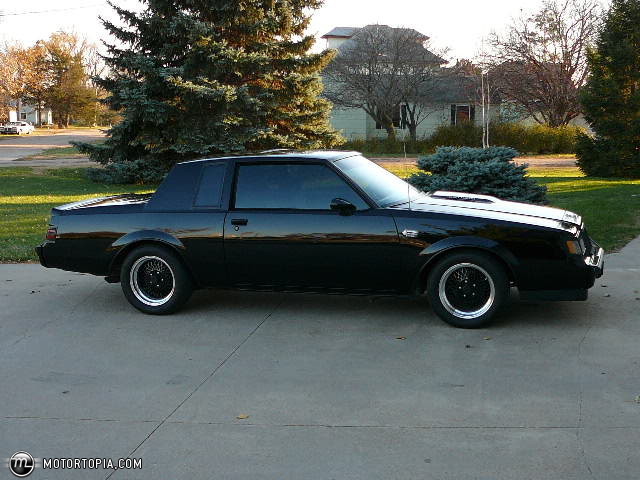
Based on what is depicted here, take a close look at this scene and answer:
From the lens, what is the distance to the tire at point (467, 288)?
255 inches

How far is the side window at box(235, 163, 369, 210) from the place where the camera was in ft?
22.7

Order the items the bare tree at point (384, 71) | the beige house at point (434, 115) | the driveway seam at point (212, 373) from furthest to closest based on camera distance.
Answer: the beige house at point (434, 115)
the bare tree at point (384, 71)
the driveway seam at point (212, 373)

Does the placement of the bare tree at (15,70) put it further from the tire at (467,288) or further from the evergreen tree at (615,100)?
the tire at (467,288)

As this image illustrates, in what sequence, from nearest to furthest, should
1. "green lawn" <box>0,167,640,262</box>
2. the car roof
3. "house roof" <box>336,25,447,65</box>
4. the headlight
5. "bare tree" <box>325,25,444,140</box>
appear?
the headlight
the car roof
"green lawn" <box>0,167,640,262</box>
"bare tree" <box>325,25,444,140</box>
"house roof" <box>336,25,447,65</box>

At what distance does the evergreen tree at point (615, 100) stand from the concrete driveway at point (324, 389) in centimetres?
1774

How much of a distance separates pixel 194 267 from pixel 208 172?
0.91 meters

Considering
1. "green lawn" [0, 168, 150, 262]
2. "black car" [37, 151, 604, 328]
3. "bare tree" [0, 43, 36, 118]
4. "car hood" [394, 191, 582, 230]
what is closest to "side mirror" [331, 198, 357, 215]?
"black car" [37, 151, 604, 328]

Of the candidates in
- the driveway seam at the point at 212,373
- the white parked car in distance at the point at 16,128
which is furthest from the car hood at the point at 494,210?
the white parked car in distance at the point at 16,128

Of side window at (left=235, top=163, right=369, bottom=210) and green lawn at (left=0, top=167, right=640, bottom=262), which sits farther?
green lawn at (left=0, top=167, right=640, bottom=262)

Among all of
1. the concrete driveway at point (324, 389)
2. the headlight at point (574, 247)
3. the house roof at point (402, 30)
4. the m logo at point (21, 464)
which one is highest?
the house roof at point (402, 30)

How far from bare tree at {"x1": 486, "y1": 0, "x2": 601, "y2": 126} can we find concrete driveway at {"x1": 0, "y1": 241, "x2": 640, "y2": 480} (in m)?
40.3

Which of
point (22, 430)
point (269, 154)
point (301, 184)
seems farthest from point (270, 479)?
point (269, 154)

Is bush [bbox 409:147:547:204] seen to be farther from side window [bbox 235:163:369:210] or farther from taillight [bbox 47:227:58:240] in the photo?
taillight [bbox 47:227:58:240]

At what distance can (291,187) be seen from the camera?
7.07 metres
